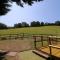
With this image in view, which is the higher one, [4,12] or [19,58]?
[4,12]

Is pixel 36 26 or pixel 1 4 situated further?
pixel 36 26

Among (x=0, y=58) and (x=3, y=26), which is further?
(x=0, y=58)

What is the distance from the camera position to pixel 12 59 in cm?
1338

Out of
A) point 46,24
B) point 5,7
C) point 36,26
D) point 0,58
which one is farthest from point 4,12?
point 46,24

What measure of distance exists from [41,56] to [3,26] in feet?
9.37

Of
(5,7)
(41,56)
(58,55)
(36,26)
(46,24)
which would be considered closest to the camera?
(58,55)

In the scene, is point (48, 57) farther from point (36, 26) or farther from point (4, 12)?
point (36, 26)

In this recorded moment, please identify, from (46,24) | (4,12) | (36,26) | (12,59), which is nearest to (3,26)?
(4,12)

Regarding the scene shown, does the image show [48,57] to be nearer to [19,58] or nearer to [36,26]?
[19,58]

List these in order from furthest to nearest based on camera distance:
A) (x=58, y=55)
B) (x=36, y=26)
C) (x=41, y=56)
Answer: (x=36, y=26), (x=41, y=56), (x=58, y=55)

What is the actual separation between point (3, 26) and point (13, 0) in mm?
1487

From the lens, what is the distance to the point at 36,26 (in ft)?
216

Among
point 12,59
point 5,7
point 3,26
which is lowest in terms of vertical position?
point 12,59

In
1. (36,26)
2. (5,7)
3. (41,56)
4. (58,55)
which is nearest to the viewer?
(58,55)
